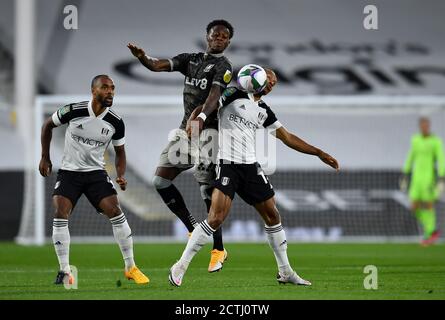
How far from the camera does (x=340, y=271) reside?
1115cm

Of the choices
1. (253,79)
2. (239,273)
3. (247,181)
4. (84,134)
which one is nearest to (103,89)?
(84,134)

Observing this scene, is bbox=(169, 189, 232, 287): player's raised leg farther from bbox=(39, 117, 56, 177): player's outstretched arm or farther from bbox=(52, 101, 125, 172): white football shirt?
bbox=(39, 117, 56, 177): player's outstretched arm

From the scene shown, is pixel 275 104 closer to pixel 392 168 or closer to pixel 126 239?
pixel 392 168

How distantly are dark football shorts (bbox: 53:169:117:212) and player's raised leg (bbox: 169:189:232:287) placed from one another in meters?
1.12

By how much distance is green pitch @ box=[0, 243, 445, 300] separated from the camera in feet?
26.8

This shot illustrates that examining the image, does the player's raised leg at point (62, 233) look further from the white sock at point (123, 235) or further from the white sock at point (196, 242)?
the white sock at point (196, 242)

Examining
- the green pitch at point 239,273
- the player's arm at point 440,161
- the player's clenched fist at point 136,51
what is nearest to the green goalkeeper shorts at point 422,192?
the player's arm at point 440,161

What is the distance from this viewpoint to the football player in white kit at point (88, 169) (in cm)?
912

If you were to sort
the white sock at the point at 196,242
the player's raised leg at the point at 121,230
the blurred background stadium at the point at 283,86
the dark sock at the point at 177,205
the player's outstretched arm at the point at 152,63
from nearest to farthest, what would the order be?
the white sock at the point at 196,242
the player's raised leg at the point at 121,230
the player's outstretched arm at the point at 152,63
the dark sock at the point at 177,205
the blurred background stadium at the point at 283,86

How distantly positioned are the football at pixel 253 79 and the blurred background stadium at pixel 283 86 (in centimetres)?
1111

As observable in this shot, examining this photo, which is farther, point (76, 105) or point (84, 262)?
point (84, 262)

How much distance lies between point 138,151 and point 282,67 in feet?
13.7

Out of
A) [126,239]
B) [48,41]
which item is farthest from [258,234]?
[126,239]

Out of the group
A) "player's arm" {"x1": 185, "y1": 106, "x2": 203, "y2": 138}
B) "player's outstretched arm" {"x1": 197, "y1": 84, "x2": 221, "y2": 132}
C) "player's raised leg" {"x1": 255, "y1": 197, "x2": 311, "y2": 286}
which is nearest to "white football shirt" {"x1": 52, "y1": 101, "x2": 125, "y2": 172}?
"player's arm" {"x1": 185, "y1": 106, "x2": 203, "y2": 138}
